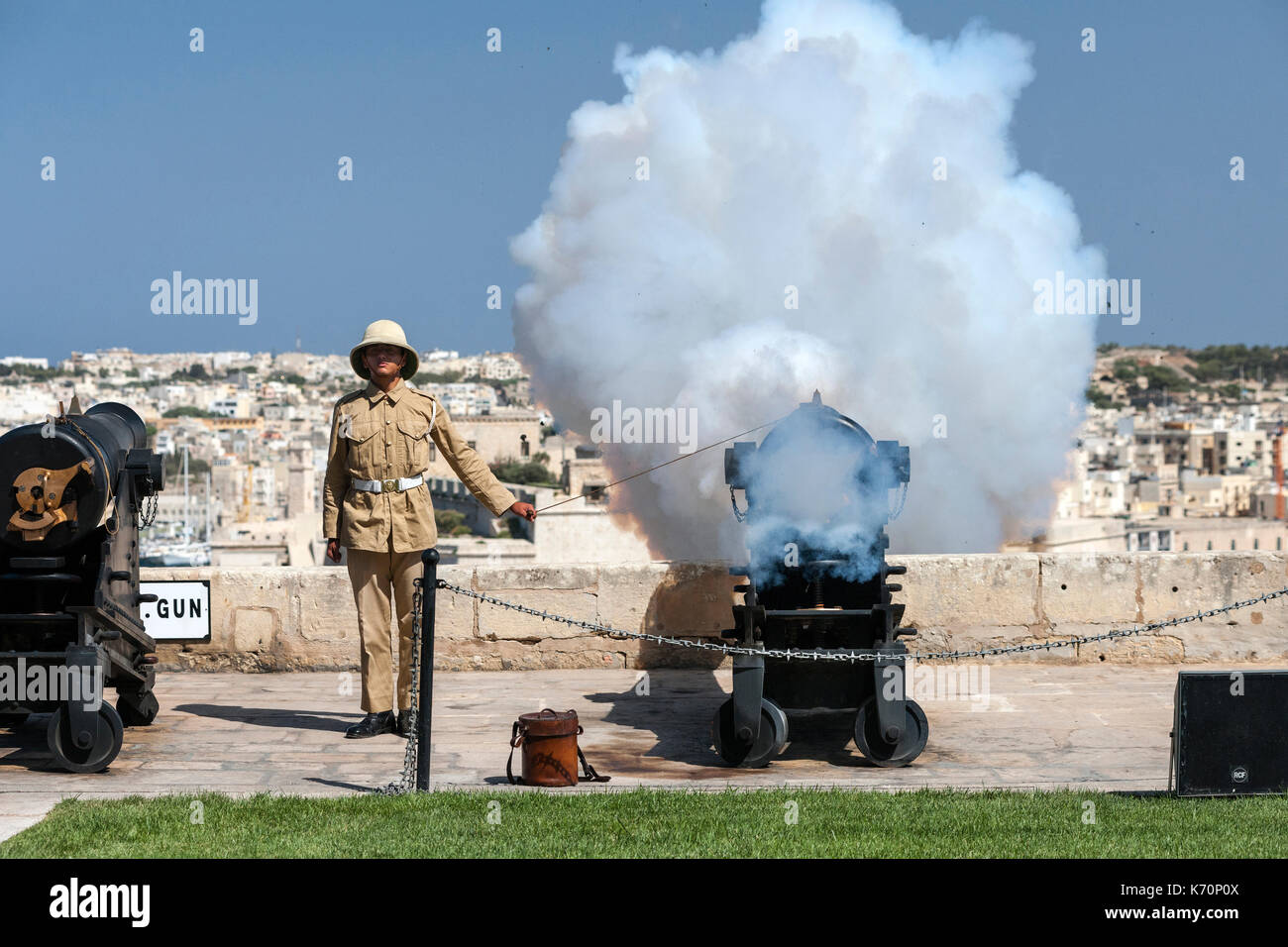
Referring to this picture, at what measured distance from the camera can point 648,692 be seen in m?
8.85

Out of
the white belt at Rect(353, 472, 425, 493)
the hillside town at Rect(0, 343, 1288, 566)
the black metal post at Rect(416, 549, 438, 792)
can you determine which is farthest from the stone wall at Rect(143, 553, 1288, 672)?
the hillside town at Rect(0, 343, 1288, 566)

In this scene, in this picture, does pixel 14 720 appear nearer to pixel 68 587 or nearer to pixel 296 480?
pixel 68 587

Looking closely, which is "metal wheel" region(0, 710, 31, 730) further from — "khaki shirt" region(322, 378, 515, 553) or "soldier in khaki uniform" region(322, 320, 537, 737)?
"khaki shirt" region(322, 378, 515, 553)

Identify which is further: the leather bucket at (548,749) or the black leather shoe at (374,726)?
the black leather shoe at (374,726)

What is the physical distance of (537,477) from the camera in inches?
4847


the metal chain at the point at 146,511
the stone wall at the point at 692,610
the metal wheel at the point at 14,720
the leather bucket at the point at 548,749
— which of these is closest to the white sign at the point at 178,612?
the stone wall at the point at 692,610

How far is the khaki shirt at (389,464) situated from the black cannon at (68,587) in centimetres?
98

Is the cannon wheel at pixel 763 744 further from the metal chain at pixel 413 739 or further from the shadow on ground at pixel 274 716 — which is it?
the shadow on ground at pixel 274 716

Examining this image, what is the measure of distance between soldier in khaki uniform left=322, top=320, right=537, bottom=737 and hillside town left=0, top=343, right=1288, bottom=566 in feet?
177

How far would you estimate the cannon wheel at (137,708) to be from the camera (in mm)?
7609

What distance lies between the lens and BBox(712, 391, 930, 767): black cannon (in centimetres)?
685
